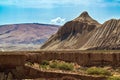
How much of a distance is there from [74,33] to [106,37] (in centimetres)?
2483

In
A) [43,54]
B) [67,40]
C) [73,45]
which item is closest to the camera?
[43,54]

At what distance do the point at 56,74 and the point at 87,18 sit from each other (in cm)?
9821

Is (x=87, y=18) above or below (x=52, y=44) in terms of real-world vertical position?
above

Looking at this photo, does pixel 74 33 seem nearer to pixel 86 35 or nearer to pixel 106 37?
pixel 86 35

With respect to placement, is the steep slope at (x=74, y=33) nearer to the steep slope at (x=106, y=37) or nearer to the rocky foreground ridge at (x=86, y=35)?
the rocky foreground ridge at (x=86, y=35)

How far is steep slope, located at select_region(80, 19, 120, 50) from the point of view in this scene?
88812 millimetres

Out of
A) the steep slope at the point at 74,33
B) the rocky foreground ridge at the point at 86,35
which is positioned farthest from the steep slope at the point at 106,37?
the steep slope at the point at 74,33

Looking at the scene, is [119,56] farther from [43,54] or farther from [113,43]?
[113,43]

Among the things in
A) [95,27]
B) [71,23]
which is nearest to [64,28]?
[71,23]

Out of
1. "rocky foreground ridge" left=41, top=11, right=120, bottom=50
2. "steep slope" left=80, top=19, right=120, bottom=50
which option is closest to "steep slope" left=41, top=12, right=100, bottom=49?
"rocky foreground ridge" left=41, top=11, right=120, bottom=50

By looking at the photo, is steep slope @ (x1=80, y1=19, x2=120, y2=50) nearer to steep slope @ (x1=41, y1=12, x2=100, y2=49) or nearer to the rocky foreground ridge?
the rocky foreground ridge

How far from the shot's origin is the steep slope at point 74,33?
361ft

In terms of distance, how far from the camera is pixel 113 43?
87875 mm

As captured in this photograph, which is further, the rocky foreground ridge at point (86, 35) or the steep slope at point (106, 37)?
the rocky foreground ridge at point (86, 35)
